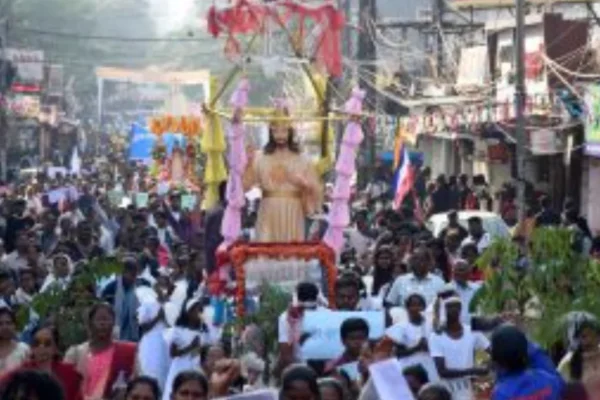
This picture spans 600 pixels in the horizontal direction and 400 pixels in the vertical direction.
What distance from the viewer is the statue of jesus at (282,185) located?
15.4 m

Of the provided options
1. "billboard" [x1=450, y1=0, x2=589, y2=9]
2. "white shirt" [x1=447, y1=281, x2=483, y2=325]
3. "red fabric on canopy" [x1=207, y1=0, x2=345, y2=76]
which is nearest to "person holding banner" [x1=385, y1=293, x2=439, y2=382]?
"white shirt" [x1=447, y1=281, x2=483, y2=325]

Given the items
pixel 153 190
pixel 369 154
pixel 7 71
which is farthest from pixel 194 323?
pixel 7 71

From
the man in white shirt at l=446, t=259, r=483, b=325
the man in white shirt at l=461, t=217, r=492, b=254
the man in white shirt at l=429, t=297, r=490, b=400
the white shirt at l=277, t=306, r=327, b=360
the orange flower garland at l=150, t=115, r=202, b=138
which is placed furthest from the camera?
the orange flower garland at l=150, t=115, r=202, b=138

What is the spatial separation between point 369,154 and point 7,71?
53.7 feet

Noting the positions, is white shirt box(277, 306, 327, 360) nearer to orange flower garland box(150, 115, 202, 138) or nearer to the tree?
the tree

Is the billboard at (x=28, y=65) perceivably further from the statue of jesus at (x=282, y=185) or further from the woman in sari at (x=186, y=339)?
the woman in sari at (x=186, y=339)

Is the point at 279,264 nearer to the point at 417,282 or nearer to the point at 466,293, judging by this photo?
the point at 417,282

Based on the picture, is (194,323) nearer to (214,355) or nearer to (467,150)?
(214,355)

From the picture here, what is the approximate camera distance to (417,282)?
13.9 meters

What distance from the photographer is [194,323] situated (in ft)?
39.3

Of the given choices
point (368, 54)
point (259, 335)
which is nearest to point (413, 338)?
point (259, 335)

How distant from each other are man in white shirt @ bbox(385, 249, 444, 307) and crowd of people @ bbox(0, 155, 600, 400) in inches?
0.5

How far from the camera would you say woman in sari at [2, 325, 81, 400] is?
9484mm

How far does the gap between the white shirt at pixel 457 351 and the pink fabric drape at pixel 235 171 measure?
163 inches
